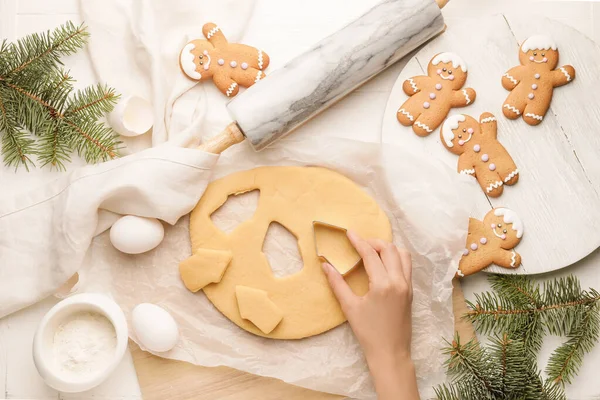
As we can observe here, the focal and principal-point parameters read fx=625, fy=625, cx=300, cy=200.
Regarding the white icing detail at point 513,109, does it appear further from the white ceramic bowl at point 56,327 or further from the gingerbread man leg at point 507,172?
the white ceramic bowl at point 56,327

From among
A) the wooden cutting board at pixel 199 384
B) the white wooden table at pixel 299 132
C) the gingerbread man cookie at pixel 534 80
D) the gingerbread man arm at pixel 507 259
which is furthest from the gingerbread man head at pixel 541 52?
the wooden cutting board at pixel 199 384

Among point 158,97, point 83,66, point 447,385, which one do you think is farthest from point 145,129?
point 447,385

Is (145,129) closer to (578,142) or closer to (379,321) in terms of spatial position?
(379,321)

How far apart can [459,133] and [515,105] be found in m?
0.11

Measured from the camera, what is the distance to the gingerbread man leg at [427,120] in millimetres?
1107

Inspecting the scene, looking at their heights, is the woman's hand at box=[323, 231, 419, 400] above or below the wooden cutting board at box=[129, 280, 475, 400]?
above

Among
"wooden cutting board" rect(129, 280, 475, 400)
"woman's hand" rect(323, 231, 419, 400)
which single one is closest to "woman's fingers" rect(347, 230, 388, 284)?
"woman's hand" rect(323, 231, 419, 400)

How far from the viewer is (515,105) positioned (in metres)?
1.11

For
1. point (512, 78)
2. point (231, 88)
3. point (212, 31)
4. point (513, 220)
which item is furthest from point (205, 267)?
point (512, 78)

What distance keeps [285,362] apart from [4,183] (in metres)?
0.58

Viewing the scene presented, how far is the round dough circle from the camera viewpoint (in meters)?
1.06

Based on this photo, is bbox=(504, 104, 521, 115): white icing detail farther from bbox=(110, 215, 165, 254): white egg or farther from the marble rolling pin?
bbox=(110, 215, 165, 254): white egg

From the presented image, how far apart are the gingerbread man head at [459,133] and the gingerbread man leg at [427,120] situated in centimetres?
2

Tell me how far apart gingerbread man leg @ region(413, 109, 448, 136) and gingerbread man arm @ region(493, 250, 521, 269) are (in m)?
0.25
